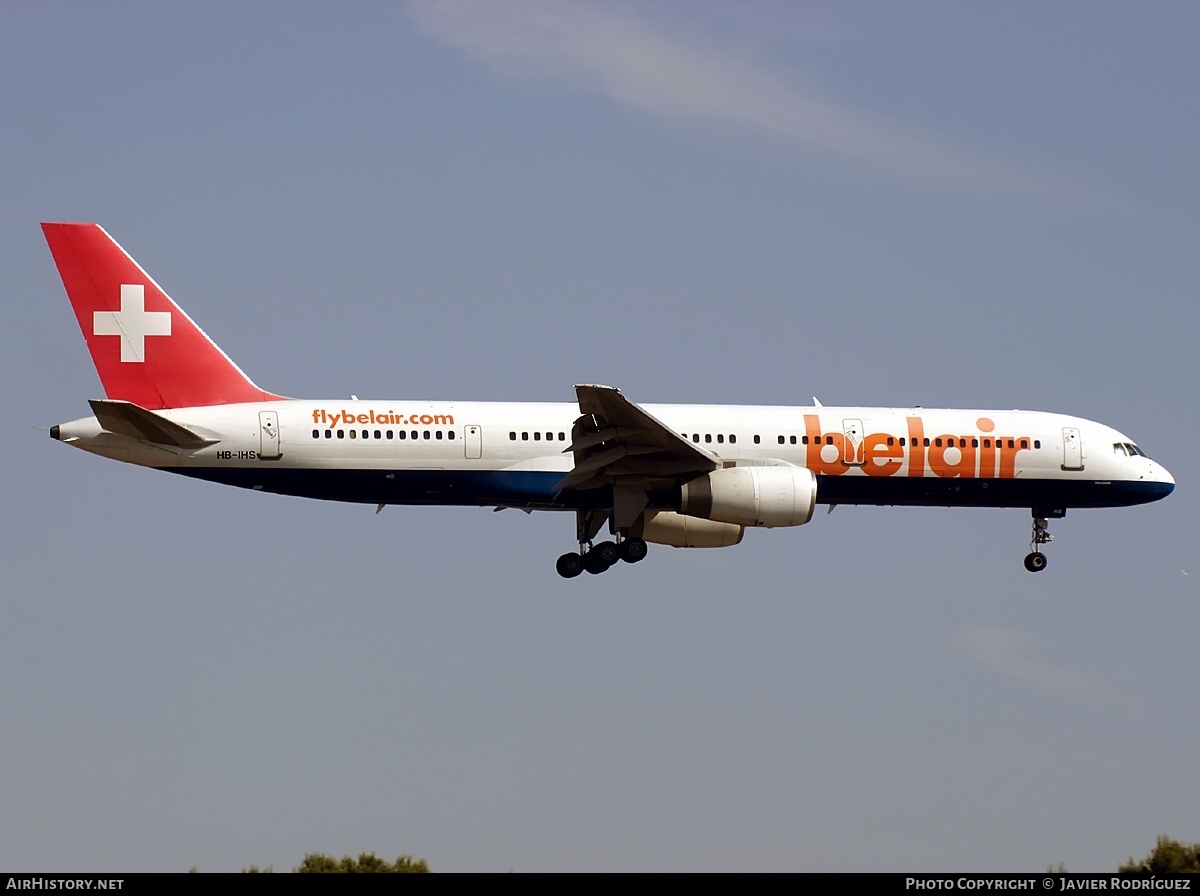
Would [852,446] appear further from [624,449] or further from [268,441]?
[268,441]

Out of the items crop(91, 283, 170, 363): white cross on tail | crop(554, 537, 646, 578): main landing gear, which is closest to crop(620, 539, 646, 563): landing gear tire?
crop(554, 537, 646, 578): main landing gear

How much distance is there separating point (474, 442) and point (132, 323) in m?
9.24

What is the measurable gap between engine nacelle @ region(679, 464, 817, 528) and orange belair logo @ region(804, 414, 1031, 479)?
8.75 ft

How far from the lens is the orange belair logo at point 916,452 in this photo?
158 feet

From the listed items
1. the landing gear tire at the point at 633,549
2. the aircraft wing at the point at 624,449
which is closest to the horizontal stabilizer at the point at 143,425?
the aircraft wing at the point at 624,449

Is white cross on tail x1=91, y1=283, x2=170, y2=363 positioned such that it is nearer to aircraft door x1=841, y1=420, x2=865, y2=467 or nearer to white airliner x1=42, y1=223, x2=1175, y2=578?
white airliner x1=42, y1=223, x2=1175, y2=578

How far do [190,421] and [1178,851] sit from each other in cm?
2468

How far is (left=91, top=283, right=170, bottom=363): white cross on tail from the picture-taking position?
153 ft

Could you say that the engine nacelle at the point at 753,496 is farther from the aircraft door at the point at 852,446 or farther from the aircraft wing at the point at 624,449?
the aircraft door at the point at 852,446

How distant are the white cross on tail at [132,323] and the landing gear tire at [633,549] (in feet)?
42.4
